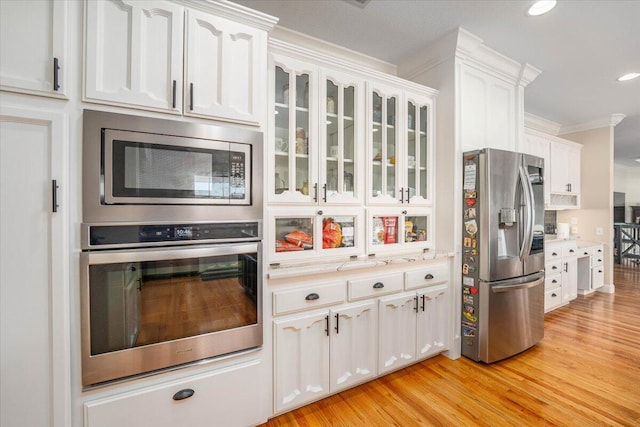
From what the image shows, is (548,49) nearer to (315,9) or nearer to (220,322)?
(315,9)

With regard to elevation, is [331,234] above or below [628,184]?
below

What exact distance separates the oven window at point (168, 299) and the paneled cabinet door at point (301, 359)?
0.92 feet

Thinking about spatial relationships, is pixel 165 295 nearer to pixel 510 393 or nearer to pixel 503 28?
pixel 510 393

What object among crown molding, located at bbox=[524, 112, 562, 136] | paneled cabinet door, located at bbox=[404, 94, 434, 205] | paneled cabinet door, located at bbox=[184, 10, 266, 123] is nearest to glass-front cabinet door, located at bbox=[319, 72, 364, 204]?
paneled cabinet door, located at bbox=[404, 94, 434, 205]

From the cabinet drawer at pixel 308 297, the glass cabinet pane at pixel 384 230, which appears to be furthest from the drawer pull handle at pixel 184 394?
the glass cabinet pane at pixel 384 230

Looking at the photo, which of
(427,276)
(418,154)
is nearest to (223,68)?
(418,154)

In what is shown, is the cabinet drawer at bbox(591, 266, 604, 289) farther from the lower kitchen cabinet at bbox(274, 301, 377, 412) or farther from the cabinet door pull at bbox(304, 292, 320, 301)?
the cabinet door pull at bbox(304, 292, 320, 301)

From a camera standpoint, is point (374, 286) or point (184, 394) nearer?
point (184, 394)

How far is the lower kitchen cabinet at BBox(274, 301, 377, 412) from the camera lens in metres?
1.78

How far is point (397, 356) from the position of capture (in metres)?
2.24

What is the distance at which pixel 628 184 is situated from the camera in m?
8.43

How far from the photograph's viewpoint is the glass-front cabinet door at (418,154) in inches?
97.7

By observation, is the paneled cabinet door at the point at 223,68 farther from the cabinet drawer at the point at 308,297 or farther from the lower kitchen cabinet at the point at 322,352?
the lower kitchen cabinet at the point at 322,352

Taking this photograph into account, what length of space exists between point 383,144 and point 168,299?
6.07 ft
